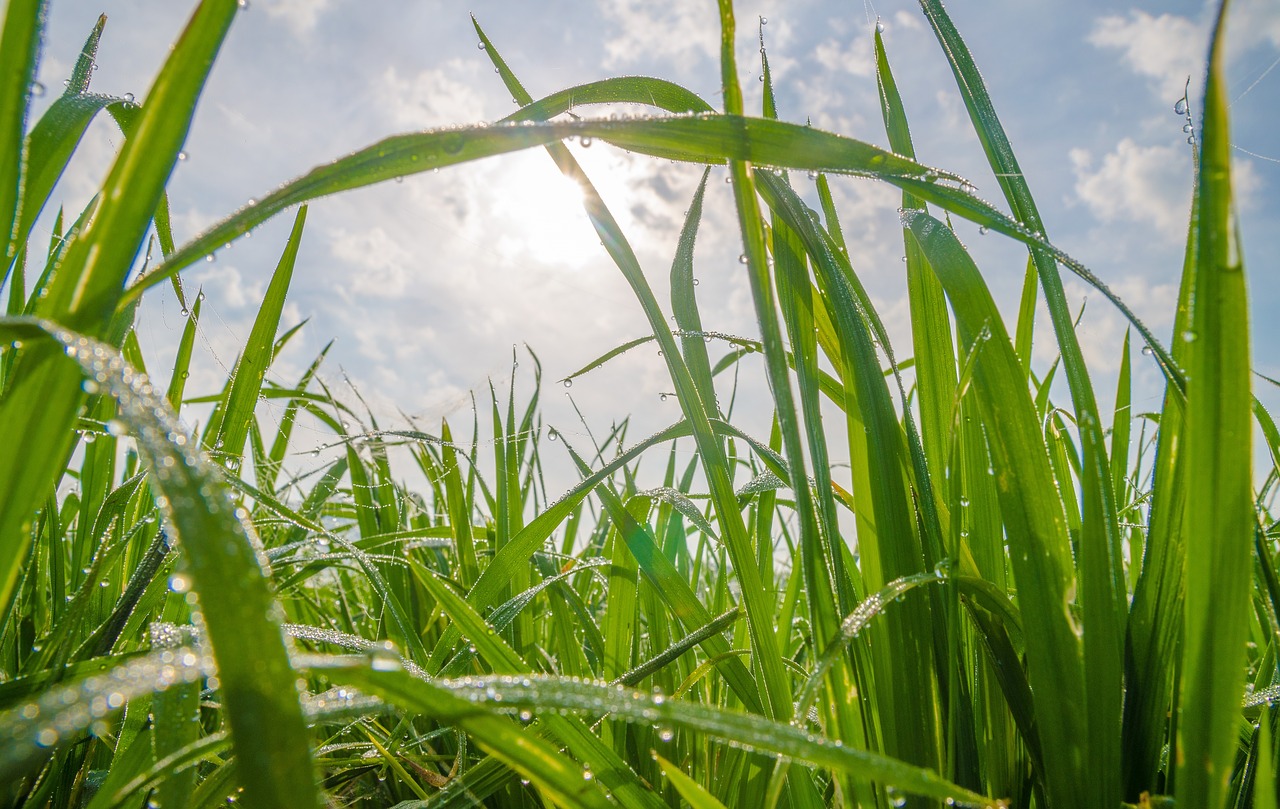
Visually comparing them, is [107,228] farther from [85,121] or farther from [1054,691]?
[1054,691]

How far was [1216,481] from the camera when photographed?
0.38m

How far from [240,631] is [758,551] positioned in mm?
731

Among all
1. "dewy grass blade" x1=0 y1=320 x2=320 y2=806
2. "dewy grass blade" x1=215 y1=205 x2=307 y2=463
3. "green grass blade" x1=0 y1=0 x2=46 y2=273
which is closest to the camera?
"dewy grass blade" x1=0 y1=320 x2=320 y2=806

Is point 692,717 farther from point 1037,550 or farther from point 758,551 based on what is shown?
point 758,551

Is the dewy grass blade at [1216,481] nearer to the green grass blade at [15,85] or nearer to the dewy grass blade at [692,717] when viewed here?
the dewy grass blade at [692,717]

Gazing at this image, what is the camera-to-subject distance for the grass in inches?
13.0

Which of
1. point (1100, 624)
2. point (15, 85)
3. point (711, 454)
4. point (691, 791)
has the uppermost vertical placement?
point (15, 85)

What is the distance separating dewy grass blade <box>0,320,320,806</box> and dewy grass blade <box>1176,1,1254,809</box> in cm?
43

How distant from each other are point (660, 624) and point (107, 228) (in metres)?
0.80

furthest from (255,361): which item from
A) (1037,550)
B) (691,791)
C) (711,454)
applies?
(1037,550)

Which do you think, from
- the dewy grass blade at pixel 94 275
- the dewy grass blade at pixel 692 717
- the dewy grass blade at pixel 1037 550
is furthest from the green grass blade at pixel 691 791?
the dewy grass blade at pixel 94 275

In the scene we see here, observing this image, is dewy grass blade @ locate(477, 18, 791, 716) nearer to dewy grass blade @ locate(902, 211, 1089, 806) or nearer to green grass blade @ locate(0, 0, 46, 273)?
dewy grass blade @ locate(902, 211, 1089, 806)

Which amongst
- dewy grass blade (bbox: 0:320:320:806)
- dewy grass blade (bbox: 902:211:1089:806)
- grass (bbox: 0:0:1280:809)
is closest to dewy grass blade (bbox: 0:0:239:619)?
grass (bbox: 0:0:1280:809)

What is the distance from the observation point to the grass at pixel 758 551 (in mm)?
329
